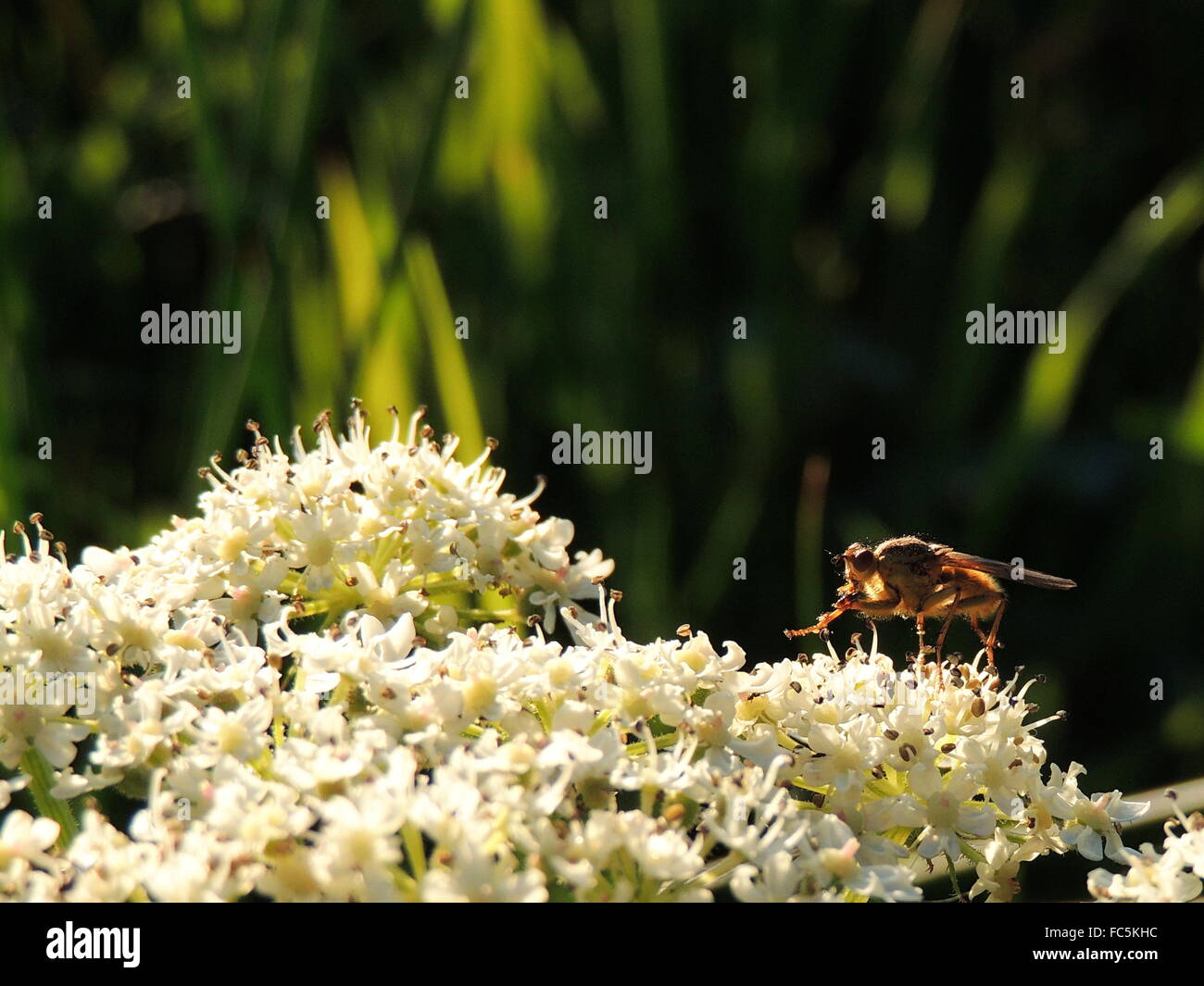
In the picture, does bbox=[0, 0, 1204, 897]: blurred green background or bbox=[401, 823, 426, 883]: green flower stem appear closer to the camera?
bbox=[401, 823, 426, 883]: green flower stem

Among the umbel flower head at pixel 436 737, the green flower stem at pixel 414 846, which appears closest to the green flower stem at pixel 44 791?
the umbel flower head at pixel 436 737

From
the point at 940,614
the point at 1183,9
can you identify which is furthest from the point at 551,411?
the point at 1183,9

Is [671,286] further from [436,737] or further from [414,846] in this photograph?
[414,846]

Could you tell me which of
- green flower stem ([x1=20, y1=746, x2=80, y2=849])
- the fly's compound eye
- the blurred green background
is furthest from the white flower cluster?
the blurred green background

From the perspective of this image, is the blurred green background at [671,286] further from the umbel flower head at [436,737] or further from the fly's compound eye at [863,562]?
the umbel flower head at [436,737]

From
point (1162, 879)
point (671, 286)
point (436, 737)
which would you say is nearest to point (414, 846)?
point (436, 737)

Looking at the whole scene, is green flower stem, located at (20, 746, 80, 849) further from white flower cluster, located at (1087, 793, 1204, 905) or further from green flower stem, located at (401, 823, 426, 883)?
white flower cluster, located at (1087, 793, 1204, 905)
